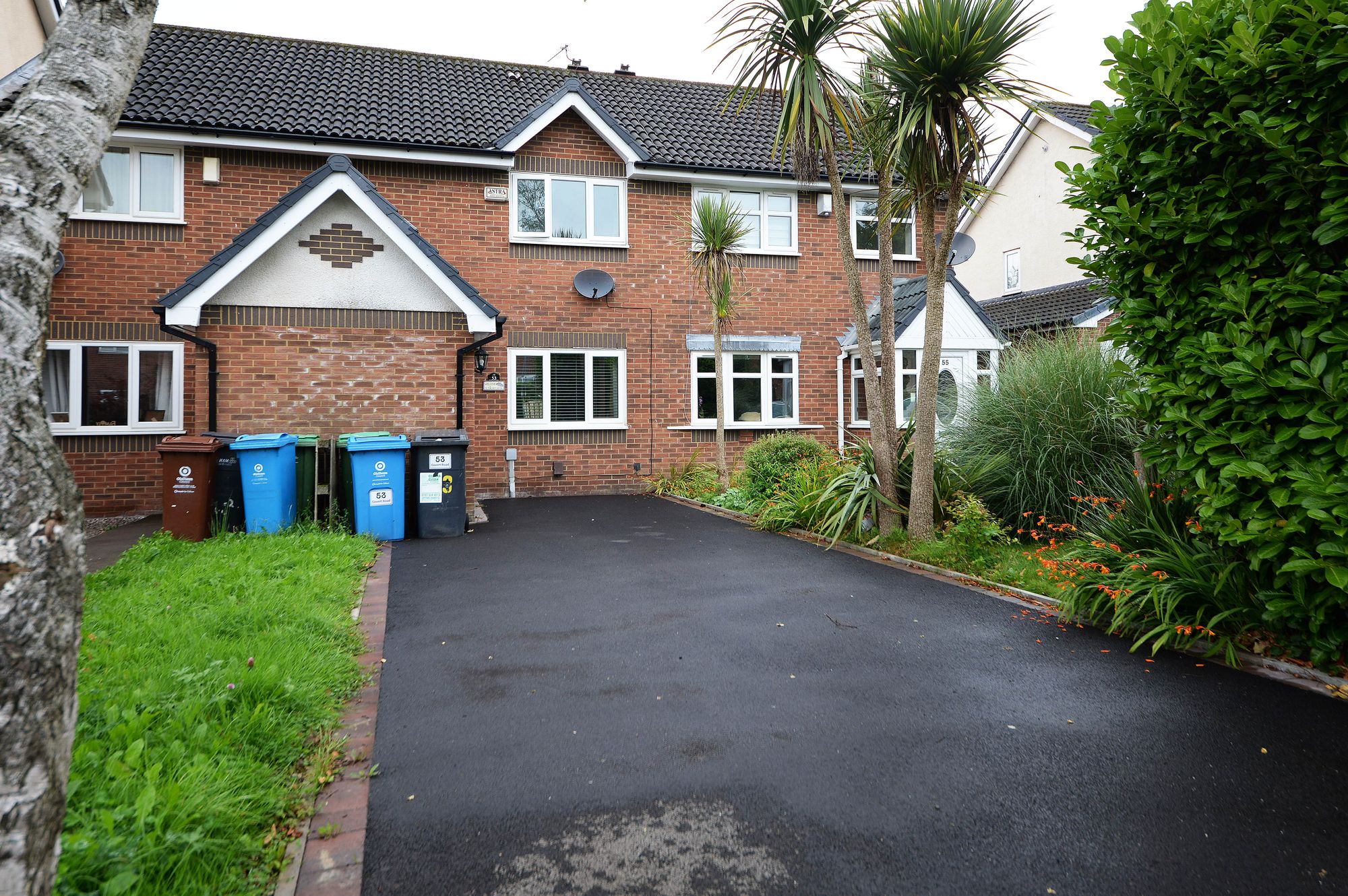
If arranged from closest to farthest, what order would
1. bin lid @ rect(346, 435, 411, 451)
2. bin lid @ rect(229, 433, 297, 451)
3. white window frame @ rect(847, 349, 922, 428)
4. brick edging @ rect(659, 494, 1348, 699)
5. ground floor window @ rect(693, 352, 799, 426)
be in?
brick edging @ rect(659, 494, 1348, 699) → bin lid @ rect(229, 433, 297, 451) → bin lid @ rect(346, 435, 411, 451) → white window frame @ rect(847, 349, 922, 428) → ground floor window @ rect(693, 352, 799, 426)

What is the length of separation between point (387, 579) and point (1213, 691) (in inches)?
237

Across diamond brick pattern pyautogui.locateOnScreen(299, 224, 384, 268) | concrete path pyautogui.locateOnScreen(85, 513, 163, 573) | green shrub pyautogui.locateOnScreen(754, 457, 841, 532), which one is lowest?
concrete path pyautogui.locateOnScreen(85, 513, 163, 573)

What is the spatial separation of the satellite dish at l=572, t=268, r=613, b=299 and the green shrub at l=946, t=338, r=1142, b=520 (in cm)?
753

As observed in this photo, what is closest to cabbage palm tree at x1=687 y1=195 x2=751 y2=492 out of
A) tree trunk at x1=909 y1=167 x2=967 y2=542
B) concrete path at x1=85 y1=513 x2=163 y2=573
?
tree trunk at x1=909 y1=167 x2=967 y2=542

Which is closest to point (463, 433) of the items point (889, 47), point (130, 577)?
point (130, 577)

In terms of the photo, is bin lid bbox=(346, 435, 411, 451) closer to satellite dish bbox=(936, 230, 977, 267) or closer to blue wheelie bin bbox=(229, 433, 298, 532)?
blue wheelie bin bbox=(229, 433, 298, 532)

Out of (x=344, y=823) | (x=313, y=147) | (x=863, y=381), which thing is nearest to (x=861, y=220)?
(x=863, y=381)

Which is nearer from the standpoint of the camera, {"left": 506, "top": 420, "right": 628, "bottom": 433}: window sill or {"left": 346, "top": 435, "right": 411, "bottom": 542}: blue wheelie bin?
{"left": 346, "top": 435, "right": 411, "bottom": 542}: blue wheelie bin

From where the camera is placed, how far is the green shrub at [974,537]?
714 cm

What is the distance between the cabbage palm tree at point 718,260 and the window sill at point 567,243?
1.42 m

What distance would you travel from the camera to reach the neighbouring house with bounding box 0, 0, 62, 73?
37.5ft

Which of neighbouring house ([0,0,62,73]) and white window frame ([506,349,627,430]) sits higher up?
neighbouring house ([0,0,62,73])

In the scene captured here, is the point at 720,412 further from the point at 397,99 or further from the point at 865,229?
the point at 397,99

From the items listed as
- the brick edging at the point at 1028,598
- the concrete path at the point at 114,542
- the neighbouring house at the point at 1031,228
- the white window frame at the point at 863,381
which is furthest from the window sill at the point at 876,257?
the concrete path at the point at 114,542
